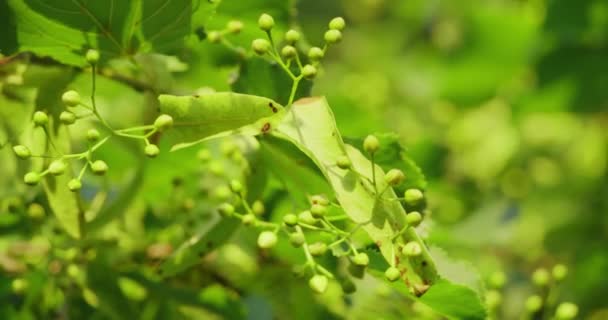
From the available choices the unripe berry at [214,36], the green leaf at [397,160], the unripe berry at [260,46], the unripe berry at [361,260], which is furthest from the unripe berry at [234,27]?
the unripe berry at [361,260]

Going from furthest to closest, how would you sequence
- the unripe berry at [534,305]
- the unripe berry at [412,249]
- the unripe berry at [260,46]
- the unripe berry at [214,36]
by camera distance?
the unripe berry at [534,305] < the unripe berry at [214,36] < the unripe berry at [260,46] < the unripe berry at [412,249]

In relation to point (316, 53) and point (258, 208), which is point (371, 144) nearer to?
point (316, 53)

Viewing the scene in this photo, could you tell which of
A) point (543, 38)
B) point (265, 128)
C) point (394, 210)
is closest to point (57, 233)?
point (265, 128)

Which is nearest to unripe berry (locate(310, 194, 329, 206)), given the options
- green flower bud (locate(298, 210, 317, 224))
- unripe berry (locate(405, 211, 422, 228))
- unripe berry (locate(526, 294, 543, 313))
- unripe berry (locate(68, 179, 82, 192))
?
green flower bud (locate(298, 210, 317, 224))

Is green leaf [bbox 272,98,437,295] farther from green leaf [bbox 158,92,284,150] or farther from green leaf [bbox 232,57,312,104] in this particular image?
green leaf [bbox 232,57,312,104]

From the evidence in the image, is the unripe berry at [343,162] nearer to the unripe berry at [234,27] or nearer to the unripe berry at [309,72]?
the unripe berry at [309,72]

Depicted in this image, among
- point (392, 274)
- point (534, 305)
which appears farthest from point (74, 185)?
point (534, 305)

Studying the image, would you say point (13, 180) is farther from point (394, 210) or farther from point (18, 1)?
point (394, 210)

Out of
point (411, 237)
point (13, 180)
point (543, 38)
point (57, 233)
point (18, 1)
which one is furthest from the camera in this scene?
point (543, 38)
